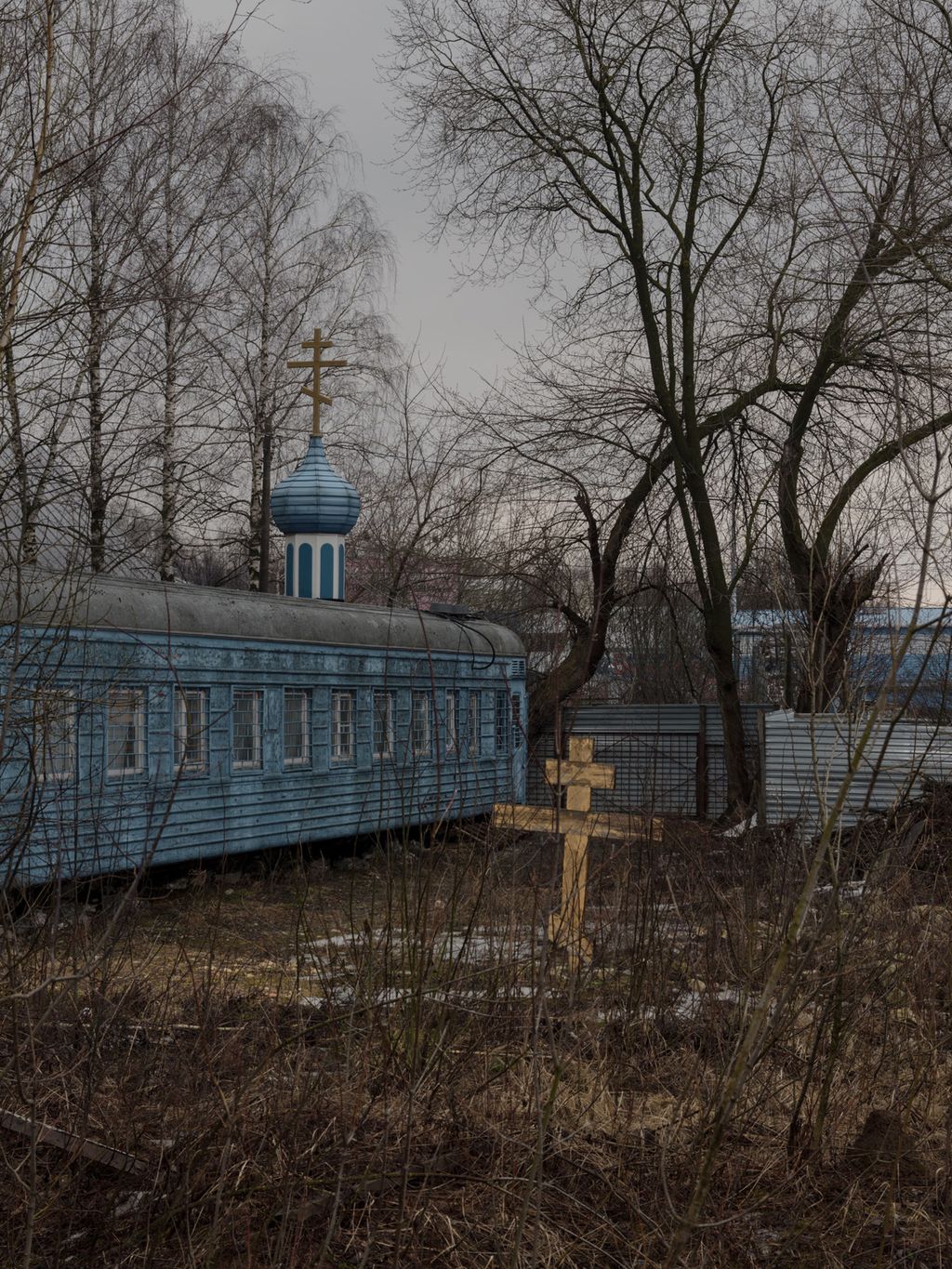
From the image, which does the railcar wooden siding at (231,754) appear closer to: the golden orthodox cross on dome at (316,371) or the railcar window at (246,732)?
the railcar window at (246,732)

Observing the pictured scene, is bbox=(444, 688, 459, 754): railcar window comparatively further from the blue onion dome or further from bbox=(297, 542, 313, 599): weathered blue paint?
the blue onion dome

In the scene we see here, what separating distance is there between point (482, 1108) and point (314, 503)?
14.6 meters

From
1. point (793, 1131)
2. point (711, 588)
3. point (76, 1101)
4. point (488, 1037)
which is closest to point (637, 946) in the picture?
point (488, 1037)

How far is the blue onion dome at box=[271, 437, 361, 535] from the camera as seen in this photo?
1873 centimetres

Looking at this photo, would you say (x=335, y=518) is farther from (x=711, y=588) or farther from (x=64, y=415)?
(x=64, y=415)

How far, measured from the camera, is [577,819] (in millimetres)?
6625

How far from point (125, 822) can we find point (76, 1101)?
6524 millimetres

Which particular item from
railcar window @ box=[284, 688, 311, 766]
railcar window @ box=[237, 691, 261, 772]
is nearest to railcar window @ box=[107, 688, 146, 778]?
railcar window @ box=[237, 691, 261, 772]

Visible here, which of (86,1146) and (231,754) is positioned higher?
(231,754)

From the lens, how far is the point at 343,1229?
3.95m

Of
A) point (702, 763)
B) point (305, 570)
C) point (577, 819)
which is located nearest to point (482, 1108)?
point (577, 819)

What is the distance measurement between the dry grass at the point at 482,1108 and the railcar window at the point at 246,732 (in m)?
7.22

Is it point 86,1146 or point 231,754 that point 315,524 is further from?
point 86,1146

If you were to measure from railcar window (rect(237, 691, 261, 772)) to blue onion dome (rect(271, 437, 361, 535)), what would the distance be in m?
5.86
